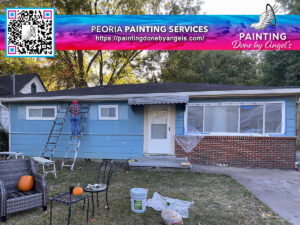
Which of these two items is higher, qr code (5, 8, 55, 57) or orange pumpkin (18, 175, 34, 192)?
qr code (5, 8, 55, 57)

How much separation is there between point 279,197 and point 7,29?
702 centimetres

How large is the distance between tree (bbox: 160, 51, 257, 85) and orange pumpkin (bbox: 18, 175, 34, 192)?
1501cm

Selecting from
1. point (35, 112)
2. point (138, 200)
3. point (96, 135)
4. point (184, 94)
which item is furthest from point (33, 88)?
point (138, 200)

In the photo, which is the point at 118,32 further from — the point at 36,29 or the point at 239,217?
the point at 239,217

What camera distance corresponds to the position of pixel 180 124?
8.09 m

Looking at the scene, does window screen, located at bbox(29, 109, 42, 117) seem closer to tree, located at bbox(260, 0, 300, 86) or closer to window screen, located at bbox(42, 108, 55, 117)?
→ window screen, located at bbox(42, 108, 55, 117)

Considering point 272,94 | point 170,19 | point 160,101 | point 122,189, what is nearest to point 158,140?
point 160,101

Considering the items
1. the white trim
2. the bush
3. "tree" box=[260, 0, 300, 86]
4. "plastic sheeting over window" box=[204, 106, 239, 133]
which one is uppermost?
"tree" box=[260, 0, 300, 86]

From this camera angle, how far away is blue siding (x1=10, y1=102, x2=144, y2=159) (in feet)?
27.2

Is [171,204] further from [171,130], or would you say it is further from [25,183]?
[171,130]

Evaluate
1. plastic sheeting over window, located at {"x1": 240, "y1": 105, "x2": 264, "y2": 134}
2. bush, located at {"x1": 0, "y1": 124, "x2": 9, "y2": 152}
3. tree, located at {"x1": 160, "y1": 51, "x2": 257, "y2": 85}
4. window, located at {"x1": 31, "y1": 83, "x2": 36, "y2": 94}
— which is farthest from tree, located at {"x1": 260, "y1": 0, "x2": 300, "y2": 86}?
window, located at {"x1": 31, "y1": 83, "x2": 36, "y2": 94}

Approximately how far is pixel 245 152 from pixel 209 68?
15.0 meters

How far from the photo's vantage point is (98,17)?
15.0ft

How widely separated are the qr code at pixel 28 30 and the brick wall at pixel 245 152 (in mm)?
5425
